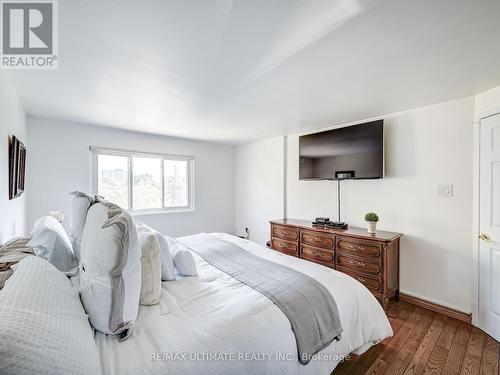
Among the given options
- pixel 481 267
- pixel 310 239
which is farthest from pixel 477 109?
pixel 310 239

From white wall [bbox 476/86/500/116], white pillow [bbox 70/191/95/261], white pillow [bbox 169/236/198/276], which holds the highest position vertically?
white wall [bbox 476/86/500/116]

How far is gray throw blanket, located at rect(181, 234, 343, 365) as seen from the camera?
1263mm

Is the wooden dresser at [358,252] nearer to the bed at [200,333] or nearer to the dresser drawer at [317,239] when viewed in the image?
the dresser drawer at [317,239]

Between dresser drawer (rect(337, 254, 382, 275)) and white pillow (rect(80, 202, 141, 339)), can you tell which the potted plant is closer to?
dresser drawer (rect(337, 254, 382, 275))

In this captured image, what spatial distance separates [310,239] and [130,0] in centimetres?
300

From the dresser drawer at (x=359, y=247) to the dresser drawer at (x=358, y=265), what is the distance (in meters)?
0.07

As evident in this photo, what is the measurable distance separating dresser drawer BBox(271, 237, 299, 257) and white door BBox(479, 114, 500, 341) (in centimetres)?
195

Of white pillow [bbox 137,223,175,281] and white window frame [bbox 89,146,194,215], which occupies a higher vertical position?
white window frame [bbox 89,146,194,215]

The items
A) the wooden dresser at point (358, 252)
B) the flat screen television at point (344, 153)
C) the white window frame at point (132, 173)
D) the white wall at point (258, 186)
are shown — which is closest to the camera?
the wooden dresser at point (358, 252)

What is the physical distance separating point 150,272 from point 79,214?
2.48ft

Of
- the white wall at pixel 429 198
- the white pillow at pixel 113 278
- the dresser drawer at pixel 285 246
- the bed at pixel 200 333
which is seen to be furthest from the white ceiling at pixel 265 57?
the dresser drawer at pixel 285 246

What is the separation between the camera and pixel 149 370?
88cm

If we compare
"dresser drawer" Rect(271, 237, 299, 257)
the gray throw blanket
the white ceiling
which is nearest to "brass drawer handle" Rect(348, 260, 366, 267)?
"dresser drawer" Rect(271, 237, 299, 257)

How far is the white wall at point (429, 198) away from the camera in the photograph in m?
2.38
